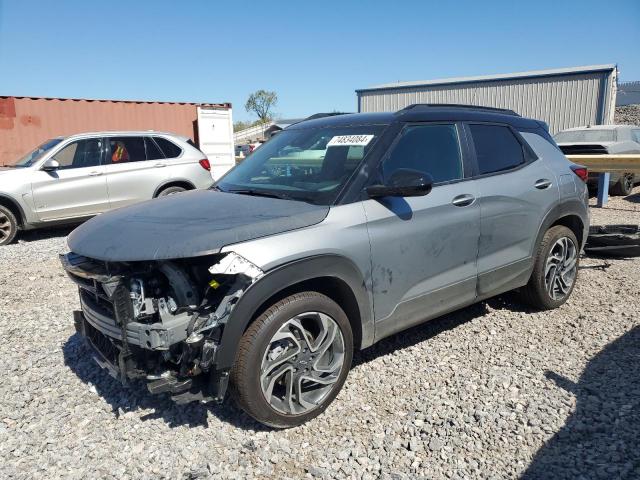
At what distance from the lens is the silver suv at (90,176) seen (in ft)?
26.7

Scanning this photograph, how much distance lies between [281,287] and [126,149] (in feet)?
24.0

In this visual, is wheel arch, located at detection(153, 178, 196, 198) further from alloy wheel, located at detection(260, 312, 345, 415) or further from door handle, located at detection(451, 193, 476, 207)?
alloy wheel, located at detection(260, 312, 345, 415)

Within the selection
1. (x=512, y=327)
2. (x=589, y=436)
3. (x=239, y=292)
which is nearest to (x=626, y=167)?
(x=512, y=327)

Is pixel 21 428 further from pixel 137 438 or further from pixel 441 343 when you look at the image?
pixel 441 343

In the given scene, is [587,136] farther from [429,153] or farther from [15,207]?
[15,207]

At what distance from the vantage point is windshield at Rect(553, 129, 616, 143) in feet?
39.4

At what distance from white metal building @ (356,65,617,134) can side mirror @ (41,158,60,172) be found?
67.5ft

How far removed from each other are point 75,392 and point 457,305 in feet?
9.36

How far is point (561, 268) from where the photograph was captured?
4668 millimetres

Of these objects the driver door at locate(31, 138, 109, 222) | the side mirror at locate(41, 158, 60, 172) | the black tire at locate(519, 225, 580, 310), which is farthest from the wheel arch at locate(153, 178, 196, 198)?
the black tire at locate(519, 225, 580, 310)

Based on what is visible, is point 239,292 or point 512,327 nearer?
point 239,292

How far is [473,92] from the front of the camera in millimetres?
25000

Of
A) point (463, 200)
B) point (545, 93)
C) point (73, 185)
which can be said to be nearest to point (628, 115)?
point (545, 93)

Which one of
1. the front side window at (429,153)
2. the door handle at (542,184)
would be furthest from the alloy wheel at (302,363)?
the door handle at (542,184)
